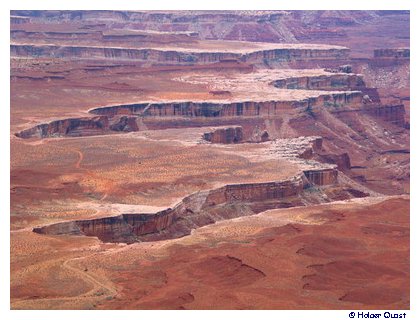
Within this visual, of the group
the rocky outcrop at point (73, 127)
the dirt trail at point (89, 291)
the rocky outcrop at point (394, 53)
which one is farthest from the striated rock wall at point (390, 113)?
the dirt trail at point (89, 291)

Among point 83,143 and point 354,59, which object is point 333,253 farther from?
point 354,59

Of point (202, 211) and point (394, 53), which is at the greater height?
point (394, 53)

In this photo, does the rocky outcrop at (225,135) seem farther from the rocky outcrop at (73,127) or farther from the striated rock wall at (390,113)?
the striated rock wall at (390,113)

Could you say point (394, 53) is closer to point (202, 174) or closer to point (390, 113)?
point (390, 113)

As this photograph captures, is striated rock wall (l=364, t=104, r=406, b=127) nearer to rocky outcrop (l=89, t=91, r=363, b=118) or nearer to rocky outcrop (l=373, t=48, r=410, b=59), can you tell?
rocky outcrop (l=89, t=91, r=363, b=118)

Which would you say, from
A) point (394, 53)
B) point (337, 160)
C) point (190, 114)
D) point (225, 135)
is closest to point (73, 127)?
point (225, 135)

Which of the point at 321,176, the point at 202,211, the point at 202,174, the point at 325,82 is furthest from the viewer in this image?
the point at 325,82

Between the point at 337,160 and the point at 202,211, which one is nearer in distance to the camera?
the point at 202,211

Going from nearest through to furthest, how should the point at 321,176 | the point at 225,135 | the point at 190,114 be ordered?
the point at 321,176 < the point at 225,135 < the point at 190,114
